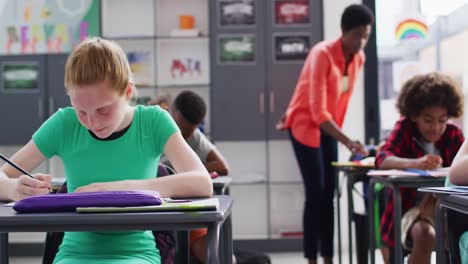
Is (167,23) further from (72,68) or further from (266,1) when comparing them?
(72,68)

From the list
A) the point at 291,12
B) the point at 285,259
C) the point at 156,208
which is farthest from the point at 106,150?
the point at 291,12

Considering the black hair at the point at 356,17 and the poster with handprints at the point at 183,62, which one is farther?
the poster with handprints at the point at 183,62

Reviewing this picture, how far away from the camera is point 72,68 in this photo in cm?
171

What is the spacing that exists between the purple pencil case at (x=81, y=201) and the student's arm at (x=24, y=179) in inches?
7.5

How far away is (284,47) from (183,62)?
0.81 meters

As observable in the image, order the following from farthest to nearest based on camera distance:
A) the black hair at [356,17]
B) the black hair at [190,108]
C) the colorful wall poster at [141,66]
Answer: the colorful wall poster at [141,66]
the black hair at [356,17]
the black hair at [190,108]

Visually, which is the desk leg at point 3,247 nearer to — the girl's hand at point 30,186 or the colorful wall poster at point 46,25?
the girl's hand at point 30,186

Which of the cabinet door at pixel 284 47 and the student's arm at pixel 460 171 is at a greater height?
the cabinet door at pixel 284 47

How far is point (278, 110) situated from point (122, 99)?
3463mm

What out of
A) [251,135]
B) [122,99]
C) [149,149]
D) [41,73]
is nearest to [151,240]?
[149,149]

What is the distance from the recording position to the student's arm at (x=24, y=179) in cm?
157

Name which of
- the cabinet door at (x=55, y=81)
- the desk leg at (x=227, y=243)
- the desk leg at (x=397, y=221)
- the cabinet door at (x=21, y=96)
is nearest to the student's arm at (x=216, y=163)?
the desk leg at (x=397, y=221)

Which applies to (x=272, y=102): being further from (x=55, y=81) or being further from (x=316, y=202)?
(x=55, y=81)

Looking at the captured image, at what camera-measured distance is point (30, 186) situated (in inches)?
62.1
